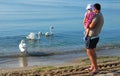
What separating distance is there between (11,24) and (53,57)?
41.3ft

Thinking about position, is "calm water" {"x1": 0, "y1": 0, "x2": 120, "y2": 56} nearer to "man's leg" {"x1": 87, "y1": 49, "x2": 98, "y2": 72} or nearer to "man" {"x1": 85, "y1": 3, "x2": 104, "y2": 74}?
"man's leg" {"x1": 87, "y1": 49, "x2": 98, "y2": 72}

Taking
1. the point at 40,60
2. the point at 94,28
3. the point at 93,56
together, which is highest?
the point at 94,28

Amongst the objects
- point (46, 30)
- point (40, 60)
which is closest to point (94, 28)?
point (40, 60)

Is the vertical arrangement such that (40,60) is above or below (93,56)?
below

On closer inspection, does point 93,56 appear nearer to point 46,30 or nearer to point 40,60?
point 40,60

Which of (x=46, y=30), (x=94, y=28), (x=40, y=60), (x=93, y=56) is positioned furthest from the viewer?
(x=46, y=30)

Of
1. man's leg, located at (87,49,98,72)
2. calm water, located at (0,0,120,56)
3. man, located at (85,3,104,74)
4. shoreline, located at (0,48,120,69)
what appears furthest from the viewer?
calm water, located at (0,0,120,56)

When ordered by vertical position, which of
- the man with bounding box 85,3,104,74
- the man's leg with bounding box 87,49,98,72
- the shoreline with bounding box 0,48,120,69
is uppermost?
the man with bounding box 85,3,104,74

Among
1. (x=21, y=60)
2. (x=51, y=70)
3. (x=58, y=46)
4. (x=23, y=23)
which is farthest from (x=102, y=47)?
(x=23, y=23)

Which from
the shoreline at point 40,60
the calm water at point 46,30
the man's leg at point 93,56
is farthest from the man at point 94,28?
the calm water at point 46,30

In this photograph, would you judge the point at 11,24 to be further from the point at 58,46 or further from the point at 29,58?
the point at 29,58

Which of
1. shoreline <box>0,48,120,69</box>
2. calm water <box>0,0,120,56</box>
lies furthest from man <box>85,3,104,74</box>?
calm water <box>0,0,120,56</box>

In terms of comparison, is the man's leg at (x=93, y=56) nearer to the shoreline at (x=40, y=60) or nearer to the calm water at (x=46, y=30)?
the shoreline at (x=40, y=60)

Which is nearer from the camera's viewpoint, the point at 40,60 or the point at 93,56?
the point at 93,56
